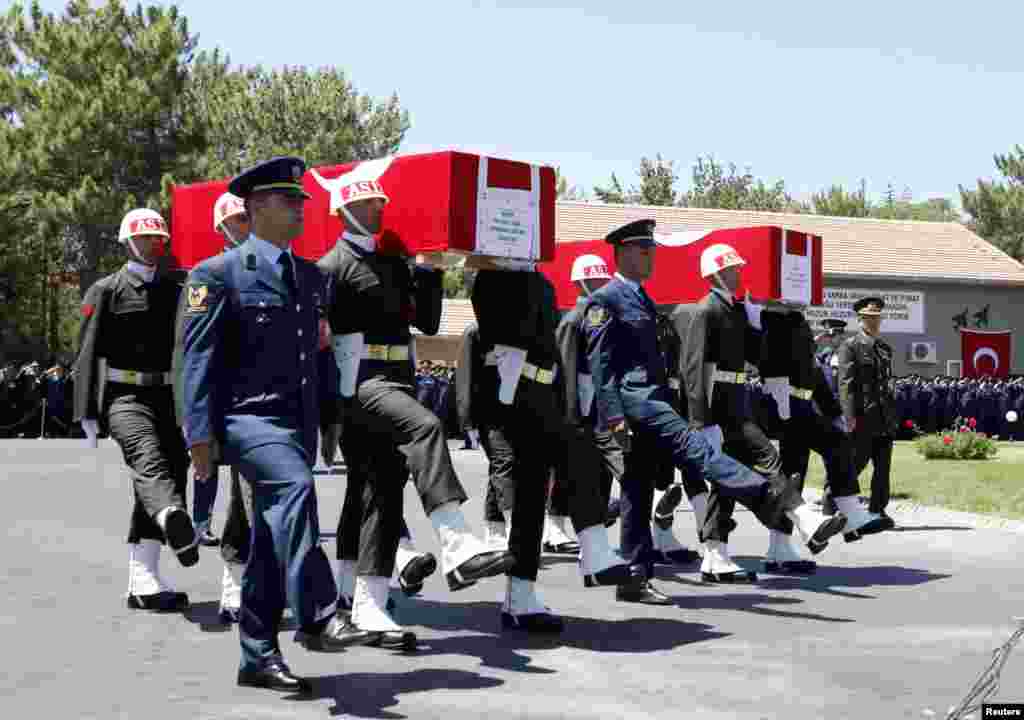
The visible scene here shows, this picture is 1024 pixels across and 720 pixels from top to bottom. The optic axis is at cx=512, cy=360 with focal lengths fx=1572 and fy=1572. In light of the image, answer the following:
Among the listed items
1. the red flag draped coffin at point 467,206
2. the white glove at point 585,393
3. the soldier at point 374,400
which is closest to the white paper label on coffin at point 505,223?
the red flag draped coffin at point 467,206

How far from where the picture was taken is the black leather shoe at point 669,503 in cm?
1086

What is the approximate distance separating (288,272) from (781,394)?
17.7ft

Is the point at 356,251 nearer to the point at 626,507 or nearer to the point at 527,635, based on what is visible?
the point at 527,635

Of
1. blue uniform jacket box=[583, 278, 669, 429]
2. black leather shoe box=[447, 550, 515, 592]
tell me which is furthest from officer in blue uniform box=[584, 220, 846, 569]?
black leather shoe box=[447, 550, 515, 592]

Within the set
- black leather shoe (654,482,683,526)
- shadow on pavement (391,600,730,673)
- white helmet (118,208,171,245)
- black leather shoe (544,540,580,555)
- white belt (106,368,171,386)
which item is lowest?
black leather shoe (544,540,580,555)

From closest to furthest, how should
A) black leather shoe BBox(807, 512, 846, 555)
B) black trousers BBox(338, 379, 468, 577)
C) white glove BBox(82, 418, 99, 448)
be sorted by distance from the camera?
black trousers BBox(338, 379, 468, 577) < white glove BBox(82, 418, 99, 448) < black leather shoe BBox(807, 512, 846, 555)

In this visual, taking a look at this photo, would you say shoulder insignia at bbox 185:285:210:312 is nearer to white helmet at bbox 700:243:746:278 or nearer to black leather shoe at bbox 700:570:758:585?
white helmet at bbox 700:243:746:278

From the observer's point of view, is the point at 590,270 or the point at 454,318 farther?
the point at 454,318

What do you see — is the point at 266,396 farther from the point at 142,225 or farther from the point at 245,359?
the point at 142,225

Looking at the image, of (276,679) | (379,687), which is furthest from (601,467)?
(276,679)

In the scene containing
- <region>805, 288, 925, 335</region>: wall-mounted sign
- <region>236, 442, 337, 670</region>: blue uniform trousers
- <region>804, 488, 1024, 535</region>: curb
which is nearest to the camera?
<region>236, 442, 337, 670</region>: blue uniform trousers

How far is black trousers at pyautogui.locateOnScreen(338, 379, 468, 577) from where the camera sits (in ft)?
23.1

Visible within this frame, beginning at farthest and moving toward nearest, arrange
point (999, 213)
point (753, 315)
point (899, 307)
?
1. point (999, 213)
2. point (899, 307)
3. point (753, 315)

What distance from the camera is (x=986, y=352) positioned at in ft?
155
